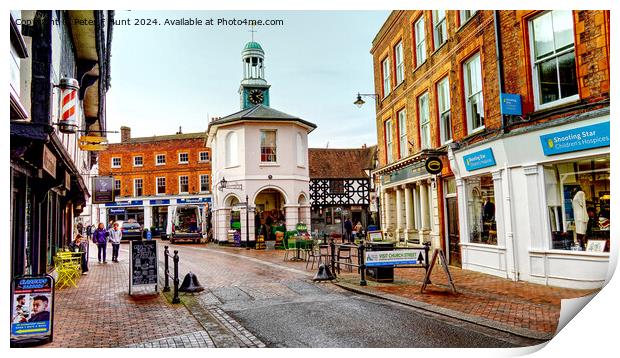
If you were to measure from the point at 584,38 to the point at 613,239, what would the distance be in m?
2.33

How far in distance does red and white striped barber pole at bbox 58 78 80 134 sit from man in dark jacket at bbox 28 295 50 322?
6.82ft

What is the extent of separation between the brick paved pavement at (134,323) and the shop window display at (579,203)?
→ 4.13 metres

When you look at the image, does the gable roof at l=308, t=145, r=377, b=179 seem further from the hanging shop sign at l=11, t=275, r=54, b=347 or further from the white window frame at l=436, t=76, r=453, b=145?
the hanging shop sign at l=11, t=275, r=54, b=347

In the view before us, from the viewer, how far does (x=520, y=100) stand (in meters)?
6.73

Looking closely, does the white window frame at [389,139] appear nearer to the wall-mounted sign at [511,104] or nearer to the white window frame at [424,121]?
the white window frame at [424,121]

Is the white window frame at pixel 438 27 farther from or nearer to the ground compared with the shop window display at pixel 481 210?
farther from the ground

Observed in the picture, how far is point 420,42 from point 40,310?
25.0 ft

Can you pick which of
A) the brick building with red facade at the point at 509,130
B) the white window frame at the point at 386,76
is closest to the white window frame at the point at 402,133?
the brick building with red facade at the point at 509,130

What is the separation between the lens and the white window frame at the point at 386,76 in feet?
33.9

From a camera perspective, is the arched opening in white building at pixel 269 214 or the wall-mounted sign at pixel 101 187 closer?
the wall-mounted sign at pixel 101 187

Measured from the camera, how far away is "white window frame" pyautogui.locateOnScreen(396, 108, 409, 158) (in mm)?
10647

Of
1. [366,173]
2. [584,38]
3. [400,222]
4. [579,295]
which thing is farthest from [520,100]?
[366,173]
